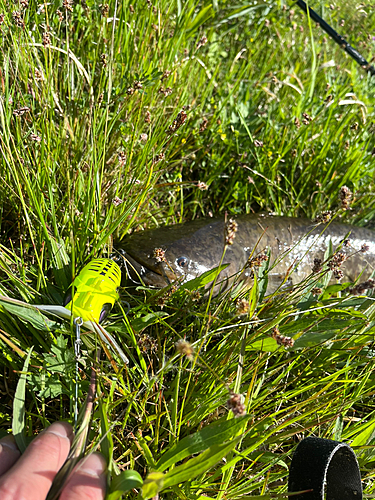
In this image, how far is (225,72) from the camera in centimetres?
418

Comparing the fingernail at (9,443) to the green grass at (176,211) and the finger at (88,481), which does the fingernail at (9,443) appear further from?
the finger at (88,481)

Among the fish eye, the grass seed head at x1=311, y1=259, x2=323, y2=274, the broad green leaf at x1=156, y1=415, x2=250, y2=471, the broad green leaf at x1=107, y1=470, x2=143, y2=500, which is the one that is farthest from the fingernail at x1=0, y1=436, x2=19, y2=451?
the grass seed head at x1=311, y1=259, x2=323, y2=274

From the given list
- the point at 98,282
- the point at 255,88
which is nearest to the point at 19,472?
the point at 98,282

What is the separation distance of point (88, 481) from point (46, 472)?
15 centimetres

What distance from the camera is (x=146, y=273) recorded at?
261 centimetres

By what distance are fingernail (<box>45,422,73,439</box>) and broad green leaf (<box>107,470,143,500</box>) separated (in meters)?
0.30

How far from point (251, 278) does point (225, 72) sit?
8.13ft

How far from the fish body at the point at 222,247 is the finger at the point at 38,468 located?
106cm

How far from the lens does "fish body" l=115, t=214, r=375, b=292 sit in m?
2.63

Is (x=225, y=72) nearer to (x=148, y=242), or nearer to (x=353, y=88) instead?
(x=353, y=88)

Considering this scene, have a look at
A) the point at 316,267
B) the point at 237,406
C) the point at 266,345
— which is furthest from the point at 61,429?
the point at 316,267

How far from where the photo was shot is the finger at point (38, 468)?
141cm

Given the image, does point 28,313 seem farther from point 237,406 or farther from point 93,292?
point 237,406

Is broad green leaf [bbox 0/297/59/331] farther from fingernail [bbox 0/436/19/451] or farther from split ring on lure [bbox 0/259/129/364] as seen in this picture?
fingernail [bbox 0/436/19/451]
